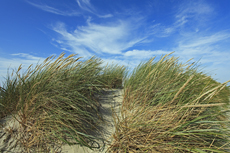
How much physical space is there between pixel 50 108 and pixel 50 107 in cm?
9

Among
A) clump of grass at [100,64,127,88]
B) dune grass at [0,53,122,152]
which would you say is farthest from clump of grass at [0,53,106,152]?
clump of grass at [100,64,127,88]

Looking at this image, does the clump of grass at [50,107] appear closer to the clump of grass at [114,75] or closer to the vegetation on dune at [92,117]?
the vegetation on dune at [92,117]

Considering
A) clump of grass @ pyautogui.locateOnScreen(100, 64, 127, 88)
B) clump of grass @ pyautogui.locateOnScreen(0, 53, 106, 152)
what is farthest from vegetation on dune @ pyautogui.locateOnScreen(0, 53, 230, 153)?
clump of grass @ pyautogui.locateOnScreen(100, 64, 127, 88)

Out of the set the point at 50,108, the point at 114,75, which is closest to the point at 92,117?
the point at 50,108

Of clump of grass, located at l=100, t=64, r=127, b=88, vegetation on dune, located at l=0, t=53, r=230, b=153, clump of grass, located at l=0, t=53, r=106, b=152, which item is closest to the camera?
vegetation on dune, located at l=0, t=53, r=230, b=153

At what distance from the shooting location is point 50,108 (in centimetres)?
188

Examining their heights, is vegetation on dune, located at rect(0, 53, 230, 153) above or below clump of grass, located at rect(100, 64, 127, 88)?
below

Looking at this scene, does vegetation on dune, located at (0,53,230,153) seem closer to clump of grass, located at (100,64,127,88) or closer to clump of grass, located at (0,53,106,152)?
clump of grass, located at (0,53,106,152)

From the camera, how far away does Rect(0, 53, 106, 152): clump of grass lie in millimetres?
1749

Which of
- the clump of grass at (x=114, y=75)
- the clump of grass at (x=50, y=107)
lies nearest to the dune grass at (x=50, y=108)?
the clump of grass at (x=50, y=107)

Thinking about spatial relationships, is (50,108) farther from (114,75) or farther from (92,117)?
(114,75)

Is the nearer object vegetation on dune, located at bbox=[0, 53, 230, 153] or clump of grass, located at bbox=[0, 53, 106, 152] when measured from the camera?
vegetation on dune, located at bbox=[0, 53, 230, 153]

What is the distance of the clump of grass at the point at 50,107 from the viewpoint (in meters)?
1.75

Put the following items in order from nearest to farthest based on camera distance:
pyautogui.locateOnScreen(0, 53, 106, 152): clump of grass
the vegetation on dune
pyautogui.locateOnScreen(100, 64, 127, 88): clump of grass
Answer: the vegetation on dune, pyautogui.locateOnScreen(0, 53, 106, 152): clump of grass, pyautogui.locateOnScreen(100, 64, 127, 88): clump of grass
